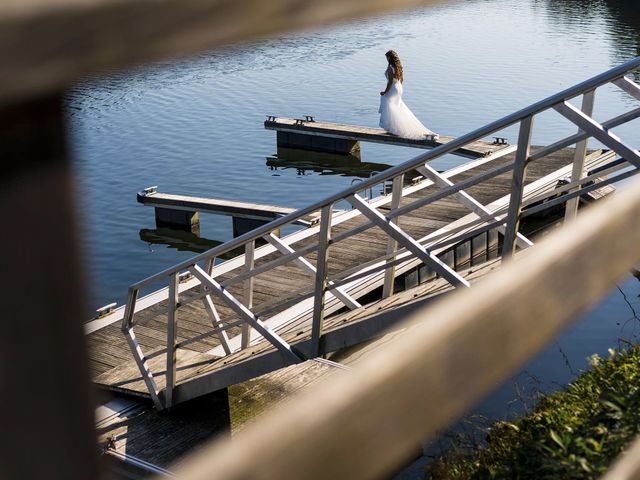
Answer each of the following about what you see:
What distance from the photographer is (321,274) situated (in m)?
4.51

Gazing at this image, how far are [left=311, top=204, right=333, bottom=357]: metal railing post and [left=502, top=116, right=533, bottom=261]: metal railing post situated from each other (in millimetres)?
809

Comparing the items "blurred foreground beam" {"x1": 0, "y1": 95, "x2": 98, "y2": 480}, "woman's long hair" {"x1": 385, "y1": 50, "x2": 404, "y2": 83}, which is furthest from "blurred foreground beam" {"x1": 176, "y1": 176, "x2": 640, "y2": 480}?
"woman's long hair" {"x1": 385, "y1": 50, "x2": 404, "y2": 83}

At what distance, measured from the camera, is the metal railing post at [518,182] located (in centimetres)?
363

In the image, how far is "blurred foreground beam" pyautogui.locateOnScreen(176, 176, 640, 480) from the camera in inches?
16.3

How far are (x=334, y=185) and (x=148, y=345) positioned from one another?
31.7 feet

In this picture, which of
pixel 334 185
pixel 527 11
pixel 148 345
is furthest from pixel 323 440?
pixel 527 11

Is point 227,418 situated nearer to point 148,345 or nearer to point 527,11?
point 148,345

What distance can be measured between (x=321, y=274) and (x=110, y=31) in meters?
4.20

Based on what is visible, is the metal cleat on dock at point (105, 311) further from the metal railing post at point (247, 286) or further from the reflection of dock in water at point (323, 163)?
the reflection of dock in water at point (323, 163)

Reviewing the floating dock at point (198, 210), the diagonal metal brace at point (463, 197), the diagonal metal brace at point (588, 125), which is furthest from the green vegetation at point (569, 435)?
the floating dock at point (198, 210)

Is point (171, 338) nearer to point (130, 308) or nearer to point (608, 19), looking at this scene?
point (130, 308)

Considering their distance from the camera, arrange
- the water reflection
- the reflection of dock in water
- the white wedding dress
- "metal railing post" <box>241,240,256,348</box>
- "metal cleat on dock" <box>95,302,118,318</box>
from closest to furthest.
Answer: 1. "metal railing post" <box>241,240,256,348</box>
2. "metal cleat on dock" <box>95,302,118,318</box>
3. the white wedding dress
4. the reflection of dock in water
5. the water reflection

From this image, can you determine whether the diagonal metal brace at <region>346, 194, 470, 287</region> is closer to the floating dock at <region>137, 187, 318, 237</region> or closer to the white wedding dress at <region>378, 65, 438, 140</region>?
the floating dock at <region>137, 187, 318, 237</region>

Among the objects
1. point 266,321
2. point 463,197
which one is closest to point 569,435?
point 463,197
